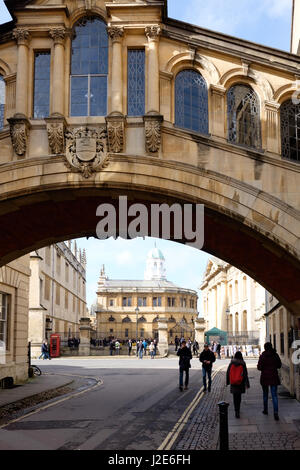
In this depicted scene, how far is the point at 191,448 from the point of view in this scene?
34.1ft

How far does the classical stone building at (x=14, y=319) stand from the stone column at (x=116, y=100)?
29.3ft

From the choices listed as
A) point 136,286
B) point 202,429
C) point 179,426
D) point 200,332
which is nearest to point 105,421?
point 179,426

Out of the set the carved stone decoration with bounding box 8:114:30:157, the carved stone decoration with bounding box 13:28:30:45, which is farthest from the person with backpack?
the carved stone decoration with bounding box 13:28:30:45

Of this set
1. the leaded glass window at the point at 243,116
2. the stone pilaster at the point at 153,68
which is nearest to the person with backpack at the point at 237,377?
the leaded glass window at the point at 243,116

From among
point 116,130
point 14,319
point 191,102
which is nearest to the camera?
point 116,130

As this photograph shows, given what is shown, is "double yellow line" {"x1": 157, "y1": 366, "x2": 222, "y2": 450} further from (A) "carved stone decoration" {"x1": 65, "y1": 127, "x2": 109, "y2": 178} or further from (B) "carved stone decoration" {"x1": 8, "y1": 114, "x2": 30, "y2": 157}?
(B) "carved stone decoration" {"x1": 8, "y1": 114, "x2": 30, "y2": 157}

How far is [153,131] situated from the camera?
13492 mm

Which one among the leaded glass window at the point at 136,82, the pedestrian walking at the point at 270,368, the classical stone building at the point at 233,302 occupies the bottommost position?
the pedestrian walking at the point at 270,368

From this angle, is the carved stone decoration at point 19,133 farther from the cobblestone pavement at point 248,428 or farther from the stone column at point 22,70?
the cobblestone pavement at point 248,428

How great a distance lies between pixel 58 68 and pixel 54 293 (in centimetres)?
4265

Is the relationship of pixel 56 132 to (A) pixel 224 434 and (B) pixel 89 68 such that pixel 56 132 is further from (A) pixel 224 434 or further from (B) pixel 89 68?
(A) pixel 224 434

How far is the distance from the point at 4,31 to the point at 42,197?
4157 millimetres

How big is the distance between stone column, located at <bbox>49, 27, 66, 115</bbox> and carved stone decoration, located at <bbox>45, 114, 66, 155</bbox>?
0.94 feet

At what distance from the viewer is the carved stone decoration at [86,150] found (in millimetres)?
13609
